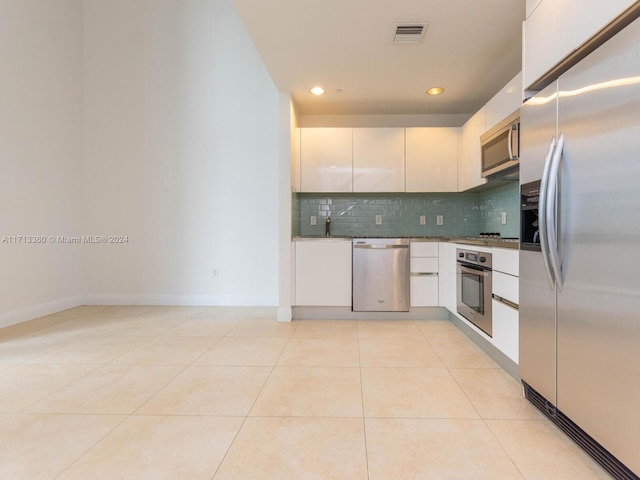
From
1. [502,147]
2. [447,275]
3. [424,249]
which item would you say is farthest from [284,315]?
[502,147]

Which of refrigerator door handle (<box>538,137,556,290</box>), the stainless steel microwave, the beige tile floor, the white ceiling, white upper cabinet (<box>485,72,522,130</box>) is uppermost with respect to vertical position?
the white ceiling

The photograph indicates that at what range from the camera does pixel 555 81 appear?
165cm

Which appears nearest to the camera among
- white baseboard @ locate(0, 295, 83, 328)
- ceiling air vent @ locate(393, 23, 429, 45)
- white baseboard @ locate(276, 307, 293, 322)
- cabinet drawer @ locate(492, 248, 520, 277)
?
cabinet drawer @ locate(492, 248, 520, 277)

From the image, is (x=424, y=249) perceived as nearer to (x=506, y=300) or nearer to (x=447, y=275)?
(x=447, y=275)

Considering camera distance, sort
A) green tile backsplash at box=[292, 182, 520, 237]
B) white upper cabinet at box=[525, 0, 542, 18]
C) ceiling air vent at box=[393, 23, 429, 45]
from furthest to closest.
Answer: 1. green tile backsplash at box=[292, 182, 520, 237]
2. ceiling air vent at box=[393, 23, 429, 45]
3. white upper cabinet at box=[525, 0, 542, 18]

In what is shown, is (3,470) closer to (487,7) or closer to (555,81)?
(555,81)

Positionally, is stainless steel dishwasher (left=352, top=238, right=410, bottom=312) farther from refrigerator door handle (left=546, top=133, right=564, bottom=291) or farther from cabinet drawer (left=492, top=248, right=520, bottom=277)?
refrigerator door handle (left=546, top=133, right=564, bottom=291)

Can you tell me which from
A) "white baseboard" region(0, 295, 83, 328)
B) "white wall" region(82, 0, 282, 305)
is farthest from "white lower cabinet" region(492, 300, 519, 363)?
"white baseboard" region(0, 295, 83, 328)

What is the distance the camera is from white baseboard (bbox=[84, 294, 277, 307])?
4383mm

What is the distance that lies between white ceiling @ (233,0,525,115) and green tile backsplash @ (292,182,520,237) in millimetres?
1064

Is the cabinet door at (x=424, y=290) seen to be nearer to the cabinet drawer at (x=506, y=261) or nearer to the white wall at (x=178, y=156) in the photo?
the cabinet drawer at (x=506, y=261)

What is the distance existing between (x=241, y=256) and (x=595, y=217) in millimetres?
3672

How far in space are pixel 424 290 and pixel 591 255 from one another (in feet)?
7.76

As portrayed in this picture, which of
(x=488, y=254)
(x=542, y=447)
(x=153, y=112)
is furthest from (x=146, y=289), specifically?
(x=542, y=447)
